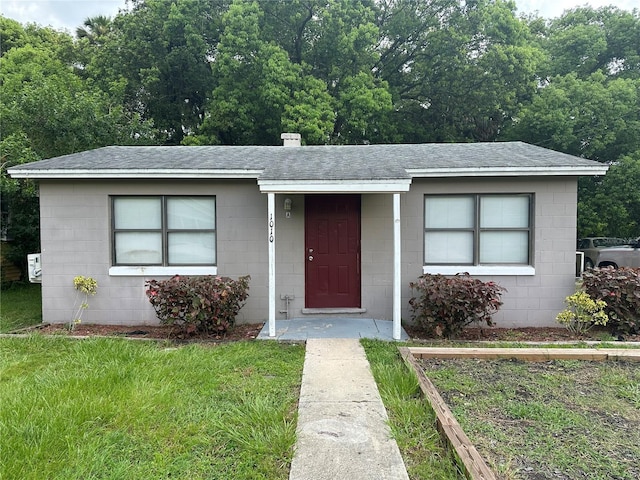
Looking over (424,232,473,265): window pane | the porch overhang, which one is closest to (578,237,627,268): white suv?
(424,232,473,265): window pane

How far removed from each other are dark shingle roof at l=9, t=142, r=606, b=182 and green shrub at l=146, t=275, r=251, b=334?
1856mm

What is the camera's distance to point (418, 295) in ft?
22.3

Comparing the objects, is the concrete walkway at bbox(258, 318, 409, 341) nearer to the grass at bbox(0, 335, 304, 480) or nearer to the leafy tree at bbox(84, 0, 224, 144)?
the grass at bbox(0, 335, 304, 480)

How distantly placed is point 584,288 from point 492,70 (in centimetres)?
1432

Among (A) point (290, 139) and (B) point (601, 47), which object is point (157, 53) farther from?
(B) point (601, 47)

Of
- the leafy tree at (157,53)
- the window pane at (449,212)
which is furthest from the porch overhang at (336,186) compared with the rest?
the leafy tree at (157,53)

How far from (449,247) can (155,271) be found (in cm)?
527

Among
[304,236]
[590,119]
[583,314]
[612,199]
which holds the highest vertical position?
[590,119]

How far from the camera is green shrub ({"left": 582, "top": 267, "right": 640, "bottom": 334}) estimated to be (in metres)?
6.00

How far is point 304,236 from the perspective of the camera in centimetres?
700

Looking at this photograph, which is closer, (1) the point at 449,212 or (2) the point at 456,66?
(1) the point at 449,212

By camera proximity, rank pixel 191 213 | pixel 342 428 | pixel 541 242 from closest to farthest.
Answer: pixel 342 428 < pixel 541 242 < pixel 191 213

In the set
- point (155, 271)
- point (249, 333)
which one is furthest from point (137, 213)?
point (249, 333)

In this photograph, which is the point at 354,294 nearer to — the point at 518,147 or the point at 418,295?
the point at 418,295
